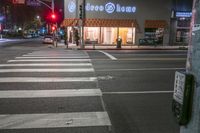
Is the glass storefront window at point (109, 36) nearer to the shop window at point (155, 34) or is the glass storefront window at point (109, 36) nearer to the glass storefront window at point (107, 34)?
the glass storefront window at point (107, 34)

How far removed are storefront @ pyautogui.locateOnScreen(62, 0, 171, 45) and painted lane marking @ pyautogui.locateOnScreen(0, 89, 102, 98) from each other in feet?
98.5

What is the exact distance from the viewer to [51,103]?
27.7ft

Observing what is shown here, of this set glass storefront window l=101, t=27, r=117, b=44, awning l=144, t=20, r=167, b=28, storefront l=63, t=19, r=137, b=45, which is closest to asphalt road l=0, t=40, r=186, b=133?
storefront l=63, t=19, r=137, b=45

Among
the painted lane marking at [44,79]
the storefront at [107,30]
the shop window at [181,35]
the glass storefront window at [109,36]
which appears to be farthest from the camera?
the shop window at [181,35]

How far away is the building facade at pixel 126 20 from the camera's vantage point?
3981cm

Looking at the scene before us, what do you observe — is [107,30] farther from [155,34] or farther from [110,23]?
[155,34]

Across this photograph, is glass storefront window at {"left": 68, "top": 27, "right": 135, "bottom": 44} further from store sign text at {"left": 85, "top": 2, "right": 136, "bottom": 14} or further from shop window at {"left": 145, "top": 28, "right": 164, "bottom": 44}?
store sign text at {"left": 85, "top": 2, "right": 136, "bottom": 14}

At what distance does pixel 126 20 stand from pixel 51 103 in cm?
3240

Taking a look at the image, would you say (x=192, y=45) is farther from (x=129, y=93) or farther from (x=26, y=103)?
(x=129, y=93)

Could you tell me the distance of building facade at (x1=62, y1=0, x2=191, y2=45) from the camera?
1567 inches

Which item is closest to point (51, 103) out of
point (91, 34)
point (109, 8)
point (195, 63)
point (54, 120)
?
point (54, 120)

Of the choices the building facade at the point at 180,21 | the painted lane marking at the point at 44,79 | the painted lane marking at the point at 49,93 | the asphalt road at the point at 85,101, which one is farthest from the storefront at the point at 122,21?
the painted lane marking at the point at 49,93

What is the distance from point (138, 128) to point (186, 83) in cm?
408

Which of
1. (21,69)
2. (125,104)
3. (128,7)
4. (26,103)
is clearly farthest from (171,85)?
(128,7)
